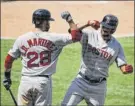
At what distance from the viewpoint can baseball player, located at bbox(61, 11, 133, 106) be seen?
6.52 metres

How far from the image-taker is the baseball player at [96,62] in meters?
6.52

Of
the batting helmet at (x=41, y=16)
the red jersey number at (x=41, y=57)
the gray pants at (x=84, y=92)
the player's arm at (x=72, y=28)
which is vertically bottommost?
the gray pants at (x=84, y=92)

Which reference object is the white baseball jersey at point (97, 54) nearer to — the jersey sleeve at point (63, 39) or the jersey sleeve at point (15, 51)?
the jersey sleeve at point (63, 39)

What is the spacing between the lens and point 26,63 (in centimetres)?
626

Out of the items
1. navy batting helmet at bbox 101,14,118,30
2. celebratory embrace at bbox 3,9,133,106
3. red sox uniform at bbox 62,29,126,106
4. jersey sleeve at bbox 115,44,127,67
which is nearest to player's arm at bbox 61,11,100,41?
celebratory embrace at bbox 3,9,133,106

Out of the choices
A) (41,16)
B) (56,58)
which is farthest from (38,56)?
(41,16)

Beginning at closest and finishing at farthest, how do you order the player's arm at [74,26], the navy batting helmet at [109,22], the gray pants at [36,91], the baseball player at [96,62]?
the player's arm at [74,26]
the gray pants at [36,91]
the navy batting helmet at [109,22]
the baseball player at [96,62]

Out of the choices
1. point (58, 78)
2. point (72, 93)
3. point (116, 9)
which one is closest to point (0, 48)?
point (58, 78)

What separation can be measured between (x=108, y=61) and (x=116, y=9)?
1015 cm

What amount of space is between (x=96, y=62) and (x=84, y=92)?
14.6 inches

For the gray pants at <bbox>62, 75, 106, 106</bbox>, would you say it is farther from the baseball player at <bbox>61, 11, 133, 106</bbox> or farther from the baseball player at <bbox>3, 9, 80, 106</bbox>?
the baseball player at <bbox>3, 9, 80, 106</bbox>

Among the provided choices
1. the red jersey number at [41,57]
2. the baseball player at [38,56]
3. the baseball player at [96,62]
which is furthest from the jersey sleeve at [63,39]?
the baseball player at [96,62]

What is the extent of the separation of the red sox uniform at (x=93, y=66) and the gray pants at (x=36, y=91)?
1.49 feet

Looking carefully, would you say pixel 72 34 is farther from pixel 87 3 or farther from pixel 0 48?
pixel 87 3
